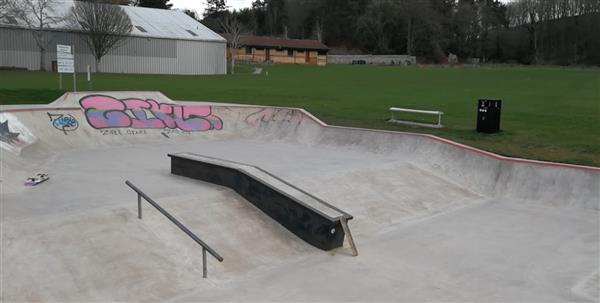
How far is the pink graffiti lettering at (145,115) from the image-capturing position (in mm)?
16469

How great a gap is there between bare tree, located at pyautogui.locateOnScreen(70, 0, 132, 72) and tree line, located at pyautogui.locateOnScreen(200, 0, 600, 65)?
51471 mm

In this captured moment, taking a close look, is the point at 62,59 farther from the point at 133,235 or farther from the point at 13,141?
the point at 133,235

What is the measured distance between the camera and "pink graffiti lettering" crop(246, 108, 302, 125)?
18.4 meters

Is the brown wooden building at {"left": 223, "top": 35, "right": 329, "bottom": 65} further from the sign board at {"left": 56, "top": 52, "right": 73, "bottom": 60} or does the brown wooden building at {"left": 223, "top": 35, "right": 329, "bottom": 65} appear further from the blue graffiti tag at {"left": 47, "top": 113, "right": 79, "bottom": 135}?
the blue graffiti tag at {"left": 47, "top": 113, "right": 79, "bottom": 135}

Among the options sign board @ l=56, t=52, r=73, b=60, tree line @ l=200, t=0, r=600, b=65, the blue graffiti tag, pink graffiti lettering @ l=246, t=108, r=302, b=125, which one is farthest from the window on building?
tree line @ l=200, t=0, r=600, b=65

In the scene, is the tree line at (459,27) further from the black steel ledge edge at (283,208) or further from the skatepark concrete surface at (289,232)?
the black steel ledge edge at (283,208)

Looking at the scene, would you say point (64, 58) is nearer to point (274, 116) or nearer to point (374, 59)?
point (274, 116)

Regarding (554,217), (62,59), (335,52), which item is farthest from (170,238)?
(335,52)

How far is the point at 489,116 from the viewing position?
50.2 feet

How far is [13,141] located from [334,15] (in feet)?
347

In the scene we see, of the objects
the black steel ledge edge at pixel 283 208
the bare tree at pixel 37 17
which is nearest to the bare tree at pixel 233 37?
the bare tree at pixel 37 17

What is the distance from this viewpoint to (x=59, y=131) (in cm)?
1513

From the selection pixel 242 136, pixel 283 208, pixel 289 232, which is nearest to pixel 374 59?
pixel 242 136

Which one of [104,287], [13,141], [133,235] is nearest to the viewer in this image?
[104,287]
